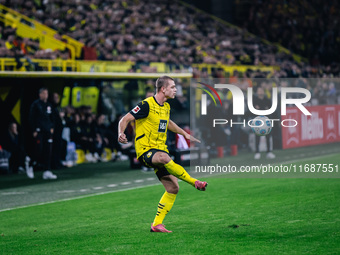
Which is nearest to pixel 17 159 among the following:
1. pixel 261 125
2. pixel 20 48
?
pixel 20 48

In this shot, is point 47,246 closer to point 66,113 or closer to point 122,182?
point 122,182

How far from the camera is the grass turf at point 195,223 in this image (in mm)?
7070

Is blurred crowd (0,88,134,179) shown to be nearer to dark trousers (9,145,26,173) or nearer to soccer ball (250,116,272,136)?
dark trousers (9,145,26,173)

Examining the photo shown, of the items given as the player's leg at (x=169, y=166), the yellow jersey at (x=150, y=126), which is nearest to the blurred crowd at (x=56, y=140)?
the yellow jersey at (x=150, y=126)

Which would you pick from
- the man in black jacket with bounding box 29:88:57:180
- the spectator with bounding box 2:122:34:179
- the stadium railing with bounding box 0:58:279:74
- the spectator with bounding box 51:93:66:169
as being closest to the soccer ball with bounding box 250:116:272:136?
the man in black jacket with bounding box 29:88:57:180

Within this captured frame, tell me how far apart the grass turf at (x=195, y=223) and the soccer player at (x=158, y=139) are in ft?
1.67

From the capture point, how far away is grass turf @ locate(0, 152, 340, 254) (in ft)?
23.2

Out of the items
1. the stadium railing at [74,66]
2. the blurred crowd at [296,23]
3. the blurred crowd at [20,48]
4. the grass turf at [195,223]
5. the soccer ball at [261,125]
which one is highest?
the blurred crowd at [296,23]

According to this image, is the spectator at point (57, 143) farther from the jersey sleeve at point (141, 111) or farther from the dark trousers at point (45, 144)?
the jersey sleeve at point (141, 111)

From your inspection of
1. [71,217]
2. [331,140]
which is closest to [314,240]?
[71,217]

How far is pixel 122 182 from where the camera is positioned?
600 inches

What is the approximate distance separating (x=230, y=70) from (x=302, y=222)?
78.8ft

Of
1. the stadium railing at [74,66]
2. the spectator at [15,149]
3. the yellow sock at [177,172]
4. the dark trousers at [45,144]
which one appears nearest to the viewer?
the yellow sock at [177,172]

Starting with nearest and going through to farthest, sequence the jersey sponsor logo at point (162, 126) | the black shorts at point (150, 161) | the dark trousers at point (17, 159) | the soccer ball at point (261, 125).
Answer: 1. the black shorts at point (150, 161)
2. the jersey sponsor logo at point (162, 126)
3. the soccer ball at point (261, 125)
4. the dark trousers at point (17, 159)
